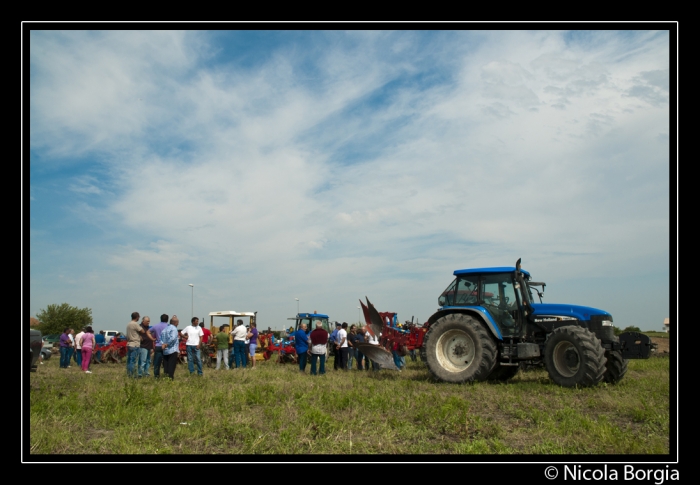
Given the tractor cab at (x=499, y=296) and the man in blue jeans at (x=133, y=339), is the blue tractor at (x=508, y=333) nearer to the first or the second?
the tractor cab at (x=499, y=296)

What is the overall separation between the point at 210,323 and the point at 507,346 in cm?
1385

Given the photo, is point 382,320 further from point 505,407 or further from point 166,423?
point 166,423

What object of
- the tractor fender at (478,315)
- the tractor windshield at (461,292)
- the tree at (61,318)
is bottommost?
the tree at (61,318)

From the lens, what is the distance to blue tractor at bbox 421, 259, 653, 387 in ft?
29.6

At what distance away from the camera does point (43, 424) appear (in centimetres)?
583

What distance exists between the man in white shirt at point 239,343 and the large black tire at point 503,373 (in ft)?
22.0

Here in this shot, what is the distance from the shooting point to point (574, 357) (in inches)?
350

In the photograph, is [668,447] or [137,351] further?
[137,351]

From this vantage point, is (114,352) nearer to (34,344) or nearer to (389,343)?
(34,344)

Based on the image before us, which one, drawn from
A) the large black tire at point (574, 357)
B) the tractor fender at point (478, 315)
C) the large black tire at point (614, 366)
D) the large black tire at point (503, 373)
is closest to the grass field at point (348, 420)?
the large black tire at point (574, 357)

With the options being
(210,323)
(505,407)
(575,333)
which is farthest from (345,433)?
(210,323)

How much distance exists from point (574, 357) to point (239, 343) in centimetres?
875

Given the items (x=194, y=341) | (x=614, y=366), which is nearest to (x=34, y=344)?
(x=194, y=341)

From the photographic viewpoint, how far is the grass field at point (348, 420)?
513 cm
